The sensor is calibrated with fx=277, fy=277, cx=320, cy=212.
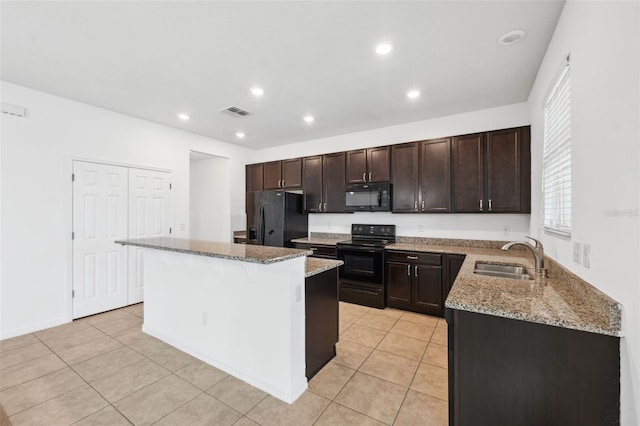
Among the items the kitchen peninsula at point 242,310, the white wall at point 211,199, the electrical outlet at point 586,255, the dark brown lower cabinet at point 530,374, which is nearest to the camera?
the dark brown lower cabinet at point 530,374

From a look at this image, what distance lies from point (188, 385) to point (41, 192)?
2.89 m

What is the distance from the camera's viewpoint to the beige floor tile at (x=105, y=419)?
5.84ft

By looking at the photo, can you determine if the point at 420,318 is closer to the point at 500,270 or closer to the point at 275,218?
the point at 500,270

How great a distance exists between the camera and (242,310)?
7.25ft

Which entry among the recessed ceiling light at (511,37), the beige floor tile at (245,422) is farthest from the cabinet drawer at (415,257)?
the beige floor tile at (245,422)

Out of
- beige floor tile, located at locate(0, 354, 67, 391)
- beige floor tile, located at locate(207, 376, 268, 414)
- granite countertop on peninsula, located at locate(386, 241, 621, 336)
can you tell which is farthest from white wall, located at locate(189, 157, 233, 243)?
granite countertop on peninsula, located at locate(386, 241, 621, 336)

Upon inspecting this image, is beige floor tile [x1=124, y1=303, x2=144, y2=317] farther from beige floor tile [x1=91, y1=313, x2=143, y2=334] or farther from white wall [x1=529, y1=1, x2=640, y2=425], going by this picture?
white wall [x1=529, y1=1, x2=640, y2=425]

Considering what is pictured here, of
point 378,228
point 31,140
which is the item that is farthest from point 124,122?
point 378,228

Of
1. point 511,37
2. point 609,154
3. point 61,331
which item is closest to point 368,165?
point 511,37

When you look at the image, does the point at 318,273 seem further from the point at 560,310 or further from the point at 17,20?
the point at 17,20

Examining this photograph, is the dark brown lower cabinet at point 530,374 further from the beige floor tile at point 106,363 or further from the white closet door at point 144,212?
the white closet door at point 144,212

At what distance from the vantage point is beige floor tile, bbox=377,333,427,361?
8.67 ft

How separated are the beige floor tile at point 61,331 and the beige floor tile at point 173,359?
134 cm

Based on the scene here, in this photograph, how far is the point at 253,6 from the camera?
1.86m
